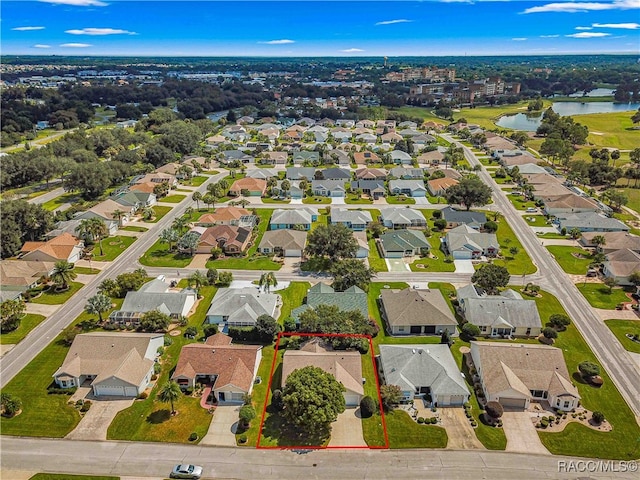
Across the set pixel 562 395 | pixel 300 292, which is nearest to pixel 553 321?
pixel 562 395

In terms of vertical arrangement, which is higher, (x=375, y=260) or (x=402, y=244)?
(x=402, y=244)

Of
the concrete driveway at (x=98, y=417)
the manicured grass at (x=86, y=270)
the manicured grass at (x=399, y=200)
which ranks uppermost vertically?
the concrete driveway at (x=98, y=417)

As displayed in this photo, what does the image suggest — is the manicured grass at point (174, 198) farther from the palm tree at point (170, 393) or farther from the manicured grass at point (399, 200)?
the palm tree at point (170, 393)

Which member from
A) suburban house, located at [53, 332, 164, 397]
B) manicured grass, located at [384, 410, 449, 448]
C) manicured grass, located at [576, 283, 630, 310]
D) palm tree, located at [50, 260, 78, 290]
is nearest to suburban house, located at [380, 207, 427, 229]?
manicured grass, located at [576, 283, 630, 310]

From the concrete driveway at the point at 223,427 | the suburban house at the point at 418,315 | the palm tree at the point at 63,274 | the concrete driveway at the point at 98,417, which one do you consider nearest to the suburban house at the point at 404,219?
the suburban house at the point at 418,315

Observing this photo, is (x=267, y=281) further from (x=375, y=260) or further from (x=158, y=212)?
(x=158, y=212)

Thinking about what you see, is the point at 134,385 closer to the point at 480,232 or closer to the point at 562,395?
the point at 562,395

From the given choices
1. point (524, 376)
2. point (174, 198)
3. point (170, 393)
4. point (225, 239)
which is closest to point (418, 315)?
point (524, 376)
